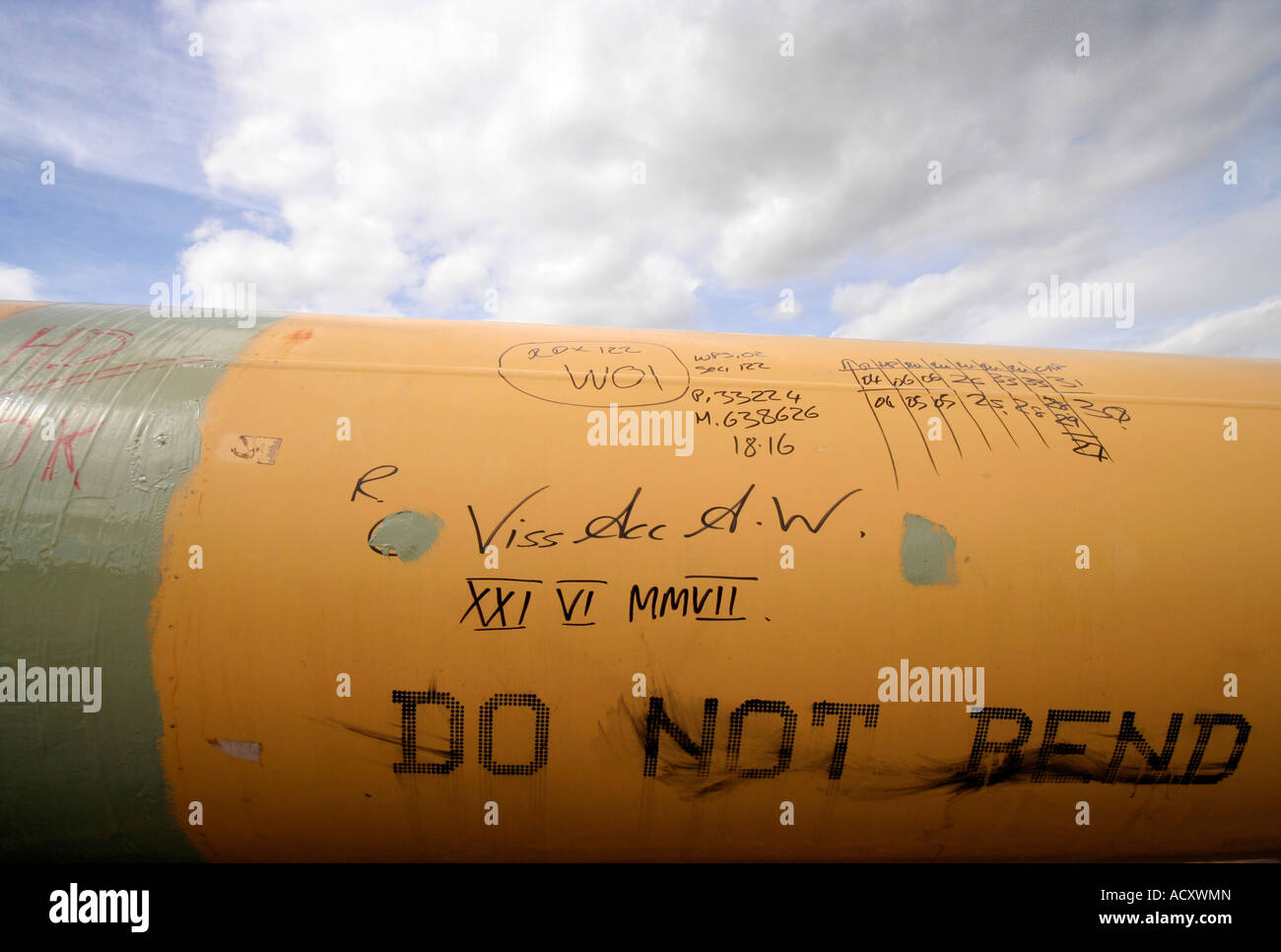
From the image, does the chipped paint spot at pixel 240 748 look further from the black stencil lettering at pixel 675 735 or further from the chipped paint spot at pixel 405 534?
the black stencil lettering at pixel 675 735

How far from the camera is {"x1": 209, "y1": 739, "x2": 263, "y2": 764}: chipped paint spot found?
80.0 inches

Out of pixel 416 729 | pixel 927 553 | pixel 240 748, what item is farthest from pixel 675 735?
pixel 240 748

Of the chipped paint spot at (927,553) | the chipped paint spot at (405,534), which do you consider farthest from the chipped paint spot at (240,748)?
the chipped paint spot at (927,553)

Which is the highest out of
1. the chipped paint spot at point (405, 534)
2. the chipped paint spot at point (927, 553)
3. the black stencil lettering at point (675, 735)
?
the chipped paint spot at point (405, 534)

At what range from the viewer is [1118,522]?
221cm

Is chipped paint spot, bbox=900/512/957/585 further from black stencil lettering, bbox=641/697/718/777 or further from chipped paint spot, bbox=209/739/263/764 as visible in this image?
chipped paint spot, bbox=209/739/263/764

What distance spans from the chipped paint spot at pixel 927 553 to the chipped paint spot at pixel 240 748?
2209mm

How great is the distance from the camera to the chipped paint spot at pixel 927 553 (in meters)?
2.10

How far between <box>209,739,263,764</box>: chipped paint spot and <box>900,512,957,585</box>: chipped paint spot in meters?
2.21

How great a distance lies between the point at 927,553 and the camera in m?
2.12

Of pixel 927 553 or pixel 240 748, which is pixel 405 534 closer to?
pixel 240 748

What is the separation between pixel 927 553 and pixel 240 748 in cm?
236
